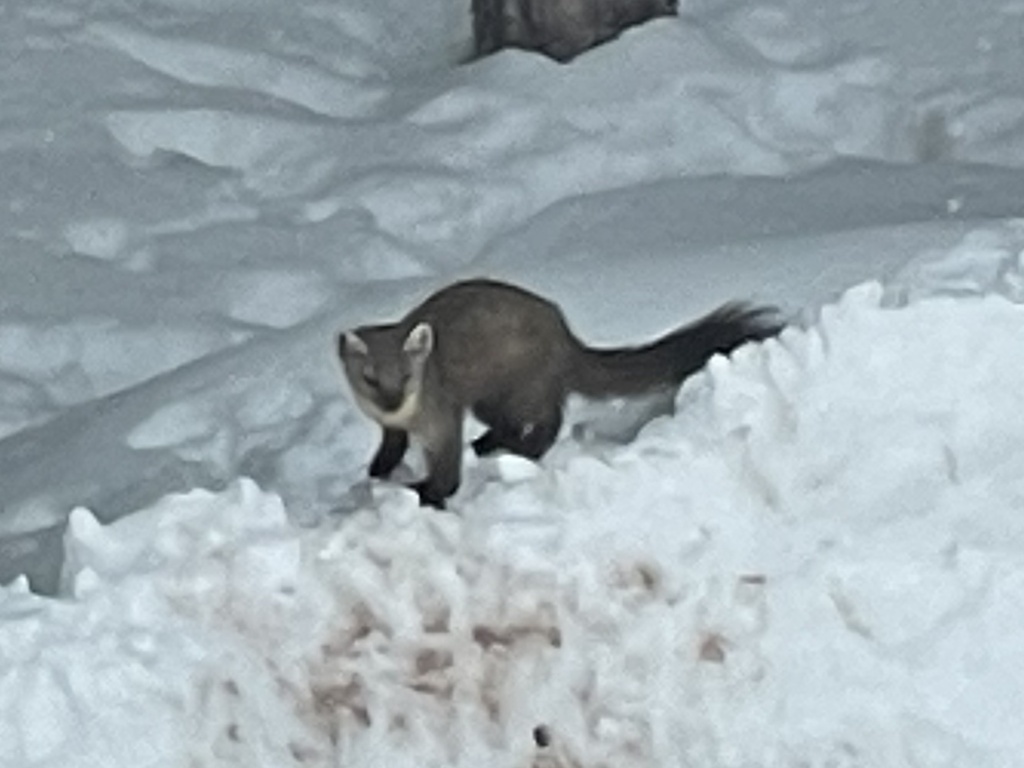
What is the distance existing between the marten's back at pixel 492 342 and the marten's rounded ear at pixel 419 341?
0.07 meters

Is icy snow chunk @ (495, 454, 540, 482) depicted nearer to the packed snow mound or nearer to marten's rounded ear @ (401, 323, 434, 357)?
the packed snow mound

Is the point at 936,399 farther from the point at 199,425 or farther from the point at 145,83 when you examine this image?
the point at 145,83

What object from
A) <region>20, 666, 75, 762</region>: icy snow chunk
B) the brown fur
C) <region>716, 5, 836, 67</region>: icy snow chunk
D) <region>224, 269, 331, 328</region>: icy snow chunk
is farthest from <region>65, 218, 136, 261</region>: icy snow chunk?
<region>20, 666, 75, 762</region>: icy snow chunk

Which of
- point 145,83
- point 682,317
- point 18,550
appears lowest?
point 145,83

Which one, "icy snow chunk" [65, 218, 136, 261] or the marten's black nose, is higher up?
the marten's black nose

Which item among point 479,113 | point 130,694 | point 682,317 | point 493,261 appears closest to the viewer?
point 130,694

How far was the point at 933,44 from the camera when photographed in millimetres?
6633

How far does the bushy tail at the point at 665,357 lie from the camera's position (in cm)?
427

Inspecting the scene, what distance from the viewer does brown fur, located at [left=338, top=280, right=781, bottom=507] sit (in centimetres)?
412

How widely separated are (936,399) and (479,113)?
251 cm

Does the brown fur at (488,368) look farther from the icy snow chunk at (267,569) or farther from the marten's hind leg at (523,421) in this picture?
the icy snow chunk at (267,569)

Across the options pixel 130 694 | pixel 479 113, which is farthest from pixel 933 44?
pixel 130 694

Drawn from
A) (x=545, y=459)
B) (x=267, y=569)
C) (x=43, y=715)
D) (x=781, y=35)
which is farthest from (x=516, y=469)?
(x=781, y=35)

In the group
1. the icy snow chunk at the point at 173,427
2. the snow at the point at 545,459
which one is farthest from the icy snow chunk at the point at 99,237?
the icy snow chunk at the point at 173,427
